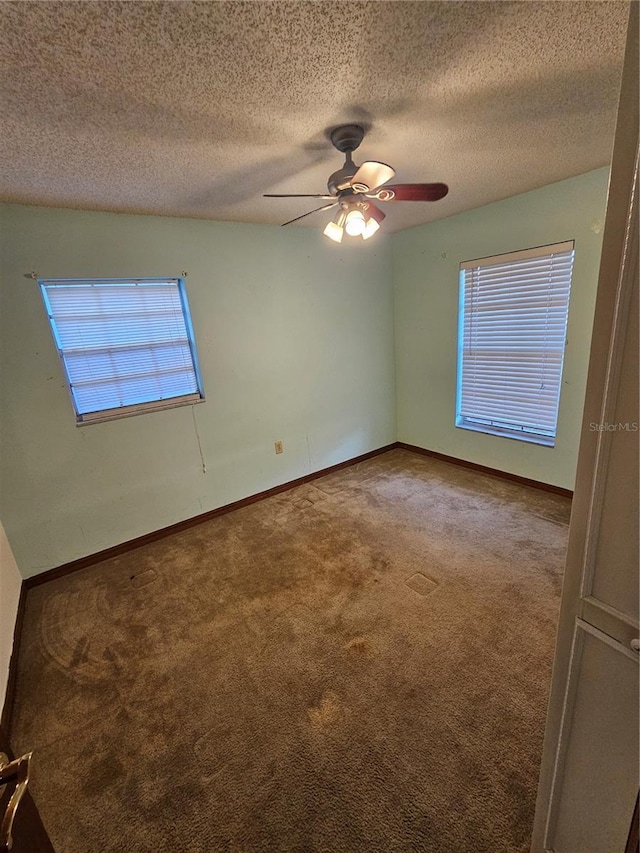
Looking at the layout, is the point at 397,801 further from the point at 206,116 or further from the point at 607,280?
the point at 206,116

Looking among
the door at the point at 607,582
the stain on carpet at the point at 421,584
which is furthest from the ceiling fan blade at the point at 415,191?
the stain on carpet at the point at 421,584

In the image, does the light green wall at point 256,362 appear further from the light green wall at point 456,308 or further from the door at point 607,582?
the door at point 607,582

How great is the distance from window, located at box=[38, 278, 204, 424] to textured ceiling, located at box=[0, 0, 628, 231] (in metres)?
0.58

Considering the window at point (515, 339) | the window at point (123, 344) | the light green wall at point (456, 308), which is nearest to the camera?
the window at point (123, 344)

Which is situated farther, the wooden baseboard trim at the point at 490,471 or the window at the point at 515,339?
the wooden baseboard trim at the point at 490,471

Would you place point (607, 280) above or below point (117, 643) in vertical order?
above

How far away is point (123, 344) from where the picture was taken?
8.41ft

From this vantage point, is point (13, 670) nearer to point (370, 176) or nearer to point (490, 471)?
point (370, 176)

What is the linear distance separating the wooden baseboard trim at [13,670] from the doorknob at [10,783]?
979 mm

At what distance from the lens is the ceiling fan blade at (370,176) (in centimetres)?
149

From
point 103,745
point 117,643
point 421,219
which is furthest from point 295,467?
point 421,219

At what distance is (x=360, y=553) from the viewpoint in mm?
2461

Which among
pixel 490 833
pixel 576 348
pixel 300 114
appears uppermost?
pixel 300 114

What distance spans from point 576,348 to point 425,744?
2704 millimetres
